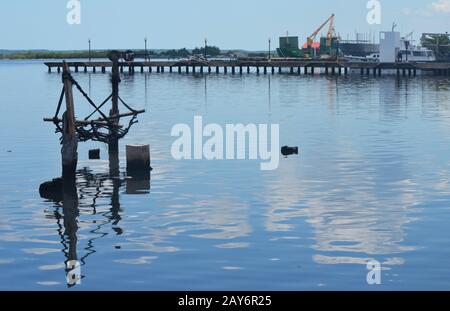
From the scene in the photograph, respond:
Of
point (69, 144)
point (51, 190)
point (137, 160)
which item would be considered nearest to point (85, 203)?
point (51, 190)

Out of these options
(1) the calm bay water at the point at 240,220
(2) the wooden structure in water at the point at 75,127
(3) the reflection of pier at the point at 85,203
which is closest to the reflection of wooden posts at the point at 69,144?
(2) the wooden structure in water at the point at 75,127

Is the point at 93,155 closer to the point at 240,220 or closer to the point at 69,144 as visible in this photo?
the point at 69,144

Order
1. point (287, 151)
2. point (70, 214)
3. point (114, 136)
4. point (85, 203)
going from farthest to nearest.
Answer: point (287, 151) < point (114, 136) < point (85, 203) < point (70, 214)

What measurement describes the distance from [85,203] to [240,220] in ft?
21.7

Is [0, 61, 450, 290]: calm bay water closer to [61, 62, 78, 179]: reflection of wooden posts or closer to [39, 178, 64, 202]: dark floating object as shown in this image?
[39, 178, 64, 202]: dark floating object

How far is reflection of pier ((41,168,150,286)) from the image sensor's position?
80.3 ft

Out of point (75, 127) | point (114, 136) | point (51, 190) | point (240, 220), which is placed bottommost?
point (240, 220)

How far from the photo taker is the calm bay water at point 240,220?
68.9 feet

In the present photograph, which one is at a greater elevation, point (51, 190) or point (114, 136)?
point (114, 136)

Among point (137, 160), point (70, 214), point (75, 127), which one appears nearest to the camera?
point (70, 214)

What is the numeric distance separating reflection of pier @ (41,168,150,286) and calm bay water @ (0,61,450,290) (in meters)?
0.08

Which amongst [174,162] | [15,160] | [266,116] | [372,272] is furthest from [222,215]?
[266,116]

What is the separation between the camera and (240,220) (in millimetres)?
27375

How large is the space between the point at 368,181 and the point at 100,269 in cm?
1606
